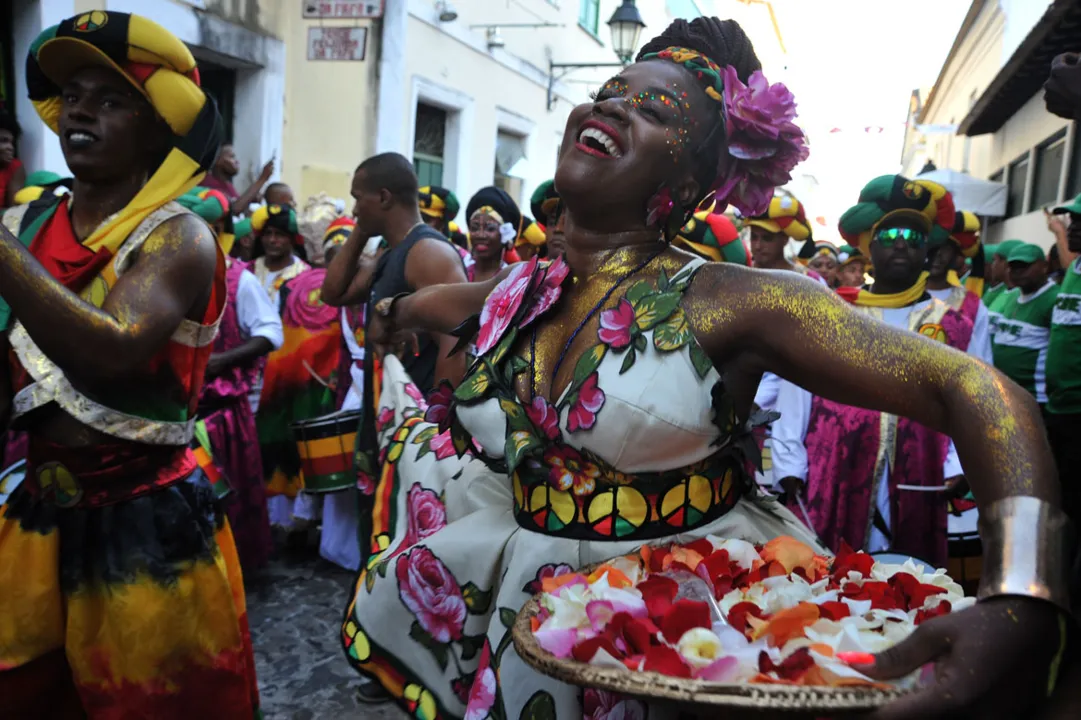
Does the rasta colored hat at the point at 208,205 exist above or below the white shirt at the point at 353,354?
above

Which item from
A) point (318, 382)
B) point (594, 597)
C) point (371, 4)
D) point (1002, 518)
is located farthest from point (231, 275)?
point (371, 4)

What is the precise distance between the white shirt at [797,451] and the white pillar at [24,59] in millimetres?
5894

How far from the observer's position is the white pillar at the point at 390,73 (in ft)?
35.0

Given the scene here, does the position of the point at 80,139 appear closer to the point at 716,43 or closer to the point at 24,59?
the point at 716,43

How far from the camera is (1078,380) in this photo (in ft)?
16.6

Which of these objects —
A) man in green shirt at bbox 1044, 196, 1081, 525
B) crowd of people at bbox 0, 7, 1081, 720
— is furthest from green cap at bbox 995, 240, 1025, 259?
crowd of people at bbox 0, 7, 1081, 720

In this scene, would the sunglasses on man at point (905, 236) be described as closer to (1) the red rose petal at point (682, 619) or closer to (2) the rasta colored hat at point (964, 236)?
(2) the rasta colored hat at point (964, 236)

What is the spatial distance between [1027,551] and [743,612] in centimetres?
39

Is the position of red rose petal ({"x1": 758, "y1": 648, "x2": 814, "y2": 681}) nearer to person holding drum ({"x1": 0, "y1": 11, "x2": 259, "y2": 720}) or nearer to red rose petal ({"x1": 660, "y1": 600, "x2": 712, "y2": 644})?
red rose petal ({"x1": 660, "y1": 600, "x2": 712, "y2": 644})

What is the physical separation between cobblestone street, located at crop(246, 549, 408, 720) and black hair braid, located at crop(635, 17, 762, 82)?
2718 mm

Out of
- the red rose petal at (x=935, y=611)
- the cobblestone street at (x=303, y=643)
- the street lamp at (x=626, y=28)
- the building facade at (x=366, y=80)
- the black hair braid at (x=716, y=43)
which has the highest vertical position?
the street lamp at (x=626, y=28)

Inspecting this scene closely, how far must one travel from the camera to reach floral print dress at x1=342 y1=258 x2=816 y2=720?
1608 millimetres

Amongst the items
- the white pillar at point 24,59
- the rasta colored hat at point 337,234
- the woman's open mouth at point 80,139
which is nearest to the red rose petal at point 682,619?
the woman's open mouth at point 80,139

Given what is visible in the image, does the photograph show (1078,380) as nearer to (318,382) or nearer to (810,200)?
(318,382)
